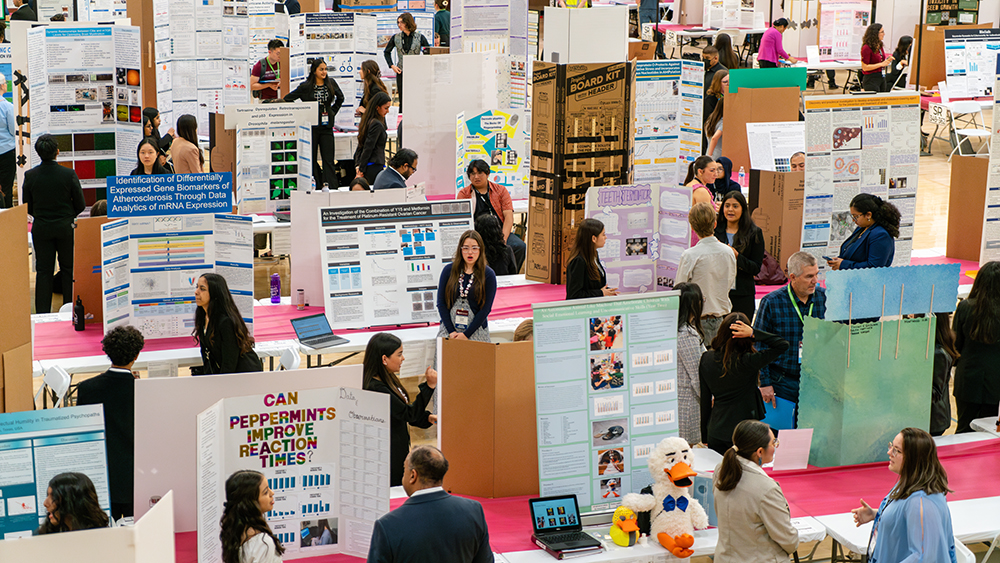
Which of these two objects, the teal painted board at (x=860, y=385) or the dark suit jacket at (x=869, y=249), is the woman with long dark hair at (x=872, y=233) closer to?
the dark suit jacket at (x=869, y=249)

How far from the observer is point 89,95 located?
10.0 metres

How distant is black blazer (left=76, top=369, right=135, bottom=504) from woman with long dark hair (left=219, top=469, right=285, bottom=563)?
1.25 metres

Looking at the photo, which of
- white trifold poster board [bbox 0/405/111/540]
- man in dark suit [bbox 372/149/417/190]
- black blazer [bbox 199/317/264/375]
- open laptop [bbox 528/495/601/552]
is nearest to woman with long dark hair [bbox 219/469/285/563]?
white trifold poster board [bbox 0/405/111/540]

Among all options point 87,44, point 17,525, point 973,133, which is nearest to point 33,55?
point 87,44

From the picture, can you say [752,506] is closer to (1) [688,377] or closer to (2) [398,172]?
(1) [688,377]

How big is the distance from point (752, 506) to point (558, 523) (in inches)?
35.0

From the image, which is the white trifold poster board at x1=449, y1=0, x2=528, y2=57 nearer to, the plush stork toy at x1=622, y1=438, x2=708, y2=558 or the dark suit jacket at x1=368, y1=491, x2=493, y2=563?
the plush stork toy at x1=622, y1=438, x2=708, y2=558

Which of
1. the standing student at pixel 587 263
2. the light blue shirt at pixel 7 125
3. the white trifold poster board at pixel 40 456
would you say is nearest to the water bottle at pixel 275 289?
the standing student at pixel 587 263

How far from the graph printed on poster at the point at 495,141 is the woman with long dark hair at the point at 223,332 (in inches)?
A: 165

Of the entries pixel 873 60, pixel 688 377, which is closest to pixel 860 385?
pixel 688 377

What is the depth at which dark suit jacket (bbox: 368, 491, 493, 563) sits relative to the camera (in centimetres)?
399

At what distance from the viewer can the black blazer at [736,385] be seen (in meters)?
5.56

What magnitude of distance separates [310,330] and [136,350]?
1763mm

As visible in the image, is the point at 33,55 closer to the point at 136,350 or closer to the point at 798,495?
the point at 136,350
